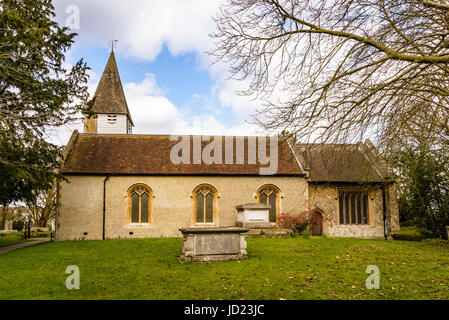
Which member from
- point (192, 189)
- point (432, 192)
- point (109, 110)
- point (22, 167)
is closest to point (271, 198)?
point (192, 189)

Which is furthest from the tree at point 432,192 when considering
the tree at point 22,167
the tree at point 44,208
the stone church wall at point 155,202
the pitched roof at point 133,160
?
the tree at point 44,208

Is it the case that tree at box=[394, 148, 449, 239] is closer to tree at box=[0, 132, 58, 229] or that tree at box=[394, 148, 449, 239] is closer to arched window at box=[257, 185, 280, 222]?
arched window at box=[257, 185, 280, 222]

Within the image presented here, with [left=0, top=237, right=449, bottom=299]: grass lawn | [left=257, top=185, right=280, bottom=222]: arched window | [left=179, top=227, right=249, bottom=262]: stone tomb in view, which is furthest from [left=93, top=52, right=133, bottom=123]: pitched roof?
[left=179, top=227, right=249, bottom=262]: stone tomb

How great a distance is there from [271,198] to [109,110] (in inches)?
681

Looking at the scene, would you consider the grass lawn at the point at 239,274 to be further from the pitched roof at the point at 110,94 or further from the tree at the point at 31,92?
the pitched roof at the point at 110,94

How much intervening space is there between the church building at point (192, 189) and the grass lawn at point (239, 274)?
4.60 metres

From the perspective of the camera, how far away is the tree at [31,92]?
11.0 meters

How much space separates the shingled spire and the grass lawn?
1680 cm

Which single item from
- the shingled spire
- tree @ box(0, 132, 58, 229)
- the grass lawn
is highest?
the shingled spire

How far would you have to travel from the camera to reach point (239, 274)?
27.2ft

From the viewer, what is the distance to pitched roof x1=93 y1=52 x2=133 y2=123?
27.7m

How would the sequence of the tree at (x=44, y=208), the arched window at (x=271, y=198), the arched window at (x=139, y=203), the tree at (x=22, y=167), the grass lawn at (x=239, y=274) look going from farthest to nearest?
the tree at (x=44, y=208) → the arched window at (x=271, y=198) → the arched window at (x=139, y=203) → the tree at (x=22, y=167) → the grass lawn at (x=239, y=274)
